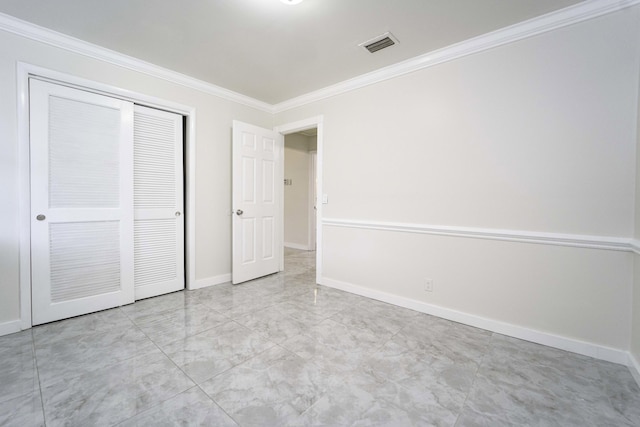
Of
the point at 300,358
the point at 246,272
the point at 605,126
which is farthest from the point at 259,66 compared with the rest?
the point at 605,126

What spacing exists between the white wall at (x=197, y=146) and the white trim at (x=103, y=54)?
0.16 ft

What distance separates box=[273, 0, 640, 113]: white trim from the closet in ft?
7.52

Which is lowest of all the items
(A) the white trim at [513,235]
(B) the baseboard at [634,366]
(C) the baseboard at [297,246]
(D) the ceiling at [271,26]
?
(B) the baseboard at [634,366]

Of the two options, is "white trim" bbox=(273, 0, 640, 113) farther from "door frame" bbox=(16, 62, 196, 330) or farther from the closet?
"door frame" bbox=(16, 62, 196, 330)

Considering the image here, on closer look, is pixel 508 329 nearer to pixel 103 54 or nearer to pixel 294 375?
pixel 294 375

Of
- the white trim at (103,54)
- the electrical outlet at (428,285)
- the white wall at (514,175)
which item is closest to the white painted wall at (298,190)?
the white trim at (103,54)

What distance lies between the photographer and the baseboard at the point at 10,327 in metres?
2.18

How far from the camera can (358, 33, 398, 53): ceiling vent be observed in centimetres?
236

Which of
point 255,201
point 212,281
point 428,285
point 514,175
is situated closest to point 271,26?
point 255,201

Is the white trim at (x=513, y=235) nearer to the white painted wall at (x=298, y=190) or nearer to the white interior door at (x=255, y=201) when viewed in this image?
the white interior door at (x=255, y=201)

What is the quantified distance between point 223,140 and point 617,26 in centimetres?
382

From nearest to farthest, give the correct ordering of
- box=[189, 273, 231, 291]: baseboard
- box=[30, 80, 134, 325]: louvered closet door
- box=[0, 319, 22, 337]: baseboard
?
box=[0, 319, 22, 337]: baseboard < box=[30, 80, 134, 325]: louvered closet door < box=[189, 273, 231, 291]: baseboard

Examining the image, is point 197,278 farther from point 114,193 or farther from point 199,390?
point 199,390

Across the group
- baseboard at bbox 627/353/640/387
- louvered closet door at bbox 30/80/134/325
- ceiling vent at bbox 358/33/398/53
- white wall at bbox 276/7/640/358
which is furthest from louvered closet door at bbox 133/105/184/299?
baseboard at bbox 627/353/640/387
